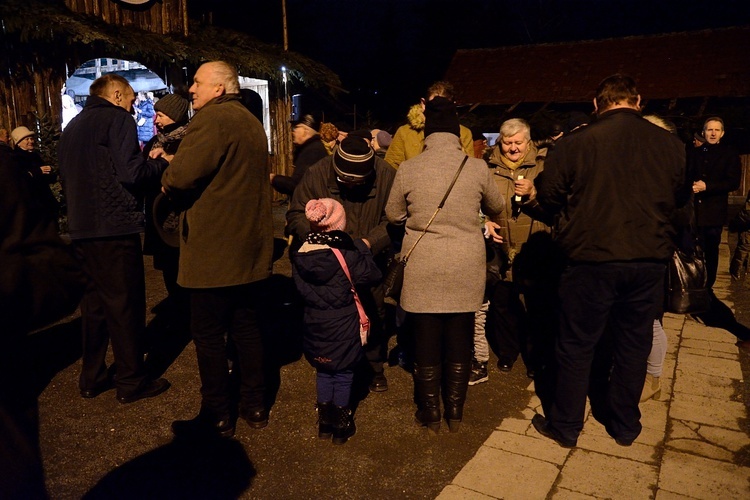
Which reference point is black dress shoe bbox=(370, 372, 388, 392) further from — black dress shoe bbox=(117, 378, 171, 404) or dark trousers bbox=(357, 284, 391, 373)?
black dress shoe bbox=(117, 378, 171, 404)

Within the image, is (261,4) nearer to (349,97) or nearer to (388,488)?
(349,97)

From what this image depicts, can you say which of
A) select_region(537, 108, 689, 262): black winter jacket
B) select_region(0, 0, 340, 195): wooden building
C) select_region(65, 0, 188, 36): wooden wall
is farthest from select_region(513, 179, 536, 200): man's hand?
select_region(65, 0, 188, 36): wooden wall

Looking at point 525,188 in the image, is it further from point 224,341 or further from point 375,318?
point 224,341

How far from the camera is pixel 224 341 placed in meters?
3.83

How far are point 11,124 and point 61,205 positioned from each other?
1.43m

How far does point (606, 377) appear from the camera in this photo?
4633 mm

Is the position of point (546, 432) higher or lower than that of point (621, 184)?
lower

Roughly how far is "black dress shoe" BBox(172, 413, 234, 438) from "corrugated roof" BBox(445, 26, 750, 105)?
17007 millimetres

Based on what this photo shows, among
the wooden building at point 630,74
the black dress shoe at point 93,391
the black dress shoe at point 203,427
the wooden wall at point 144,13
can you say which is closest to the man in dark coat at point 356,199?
the black dress shoe at point 203,427

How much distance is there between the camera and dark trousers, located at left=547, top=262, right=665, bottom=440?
11.5 ft

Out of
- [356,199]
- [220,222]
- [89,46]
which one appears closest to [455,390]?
[356,199]

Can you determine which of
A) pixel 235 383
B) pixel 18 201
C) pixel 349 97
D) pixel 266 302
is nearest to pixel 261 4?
pixel 349 97

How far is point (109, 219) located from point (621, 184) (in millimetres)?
3204

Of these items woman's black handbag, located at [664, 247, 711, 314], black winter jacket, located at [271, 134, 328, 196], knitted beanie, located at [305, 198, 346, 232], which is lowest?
woman's black handbag, located at [664, 247, 711, 314]
